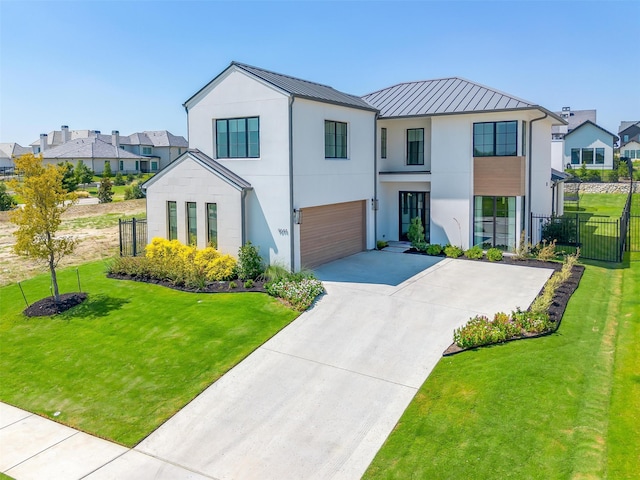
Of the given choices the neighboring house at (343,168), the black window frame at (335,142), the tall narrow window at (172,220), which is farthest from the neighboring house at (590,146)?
the tall narrow window at (172,220)

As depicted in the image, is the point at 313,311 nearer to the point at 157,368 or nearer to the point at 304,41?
the point at 157,368

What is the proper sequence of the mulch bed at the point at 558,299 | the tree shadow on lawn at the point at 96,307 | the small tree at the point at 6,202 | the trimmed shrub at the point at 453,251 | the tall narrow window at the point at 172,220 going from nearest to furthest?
1. the mulch bed at the point at 558,299
2. the tree shadow on lawn at the point at 96,307
3. the tall narrow window at the point at 172,220
4. the trimmed shrub at the point at 453,251
5. the small tree at the point at 6,202

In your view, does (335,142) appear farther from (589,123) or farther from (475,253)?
(589,123)

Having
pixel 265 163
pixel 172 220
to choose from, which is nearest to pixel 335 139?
pixel 265 163

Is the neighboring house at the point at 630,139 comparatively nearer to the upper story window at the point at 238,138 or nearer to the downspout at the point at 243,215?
the upper story window at the point at 238,138

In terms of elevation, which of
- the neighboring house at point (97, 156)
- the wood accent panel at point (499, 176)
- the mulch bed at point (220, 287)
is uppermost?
the neighboring house at point (97, 156)

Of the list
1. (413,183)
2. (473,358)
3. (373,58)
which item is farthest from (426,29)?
(473,358)

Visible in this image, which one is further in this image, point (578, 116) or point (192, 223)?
point (578, 116)
